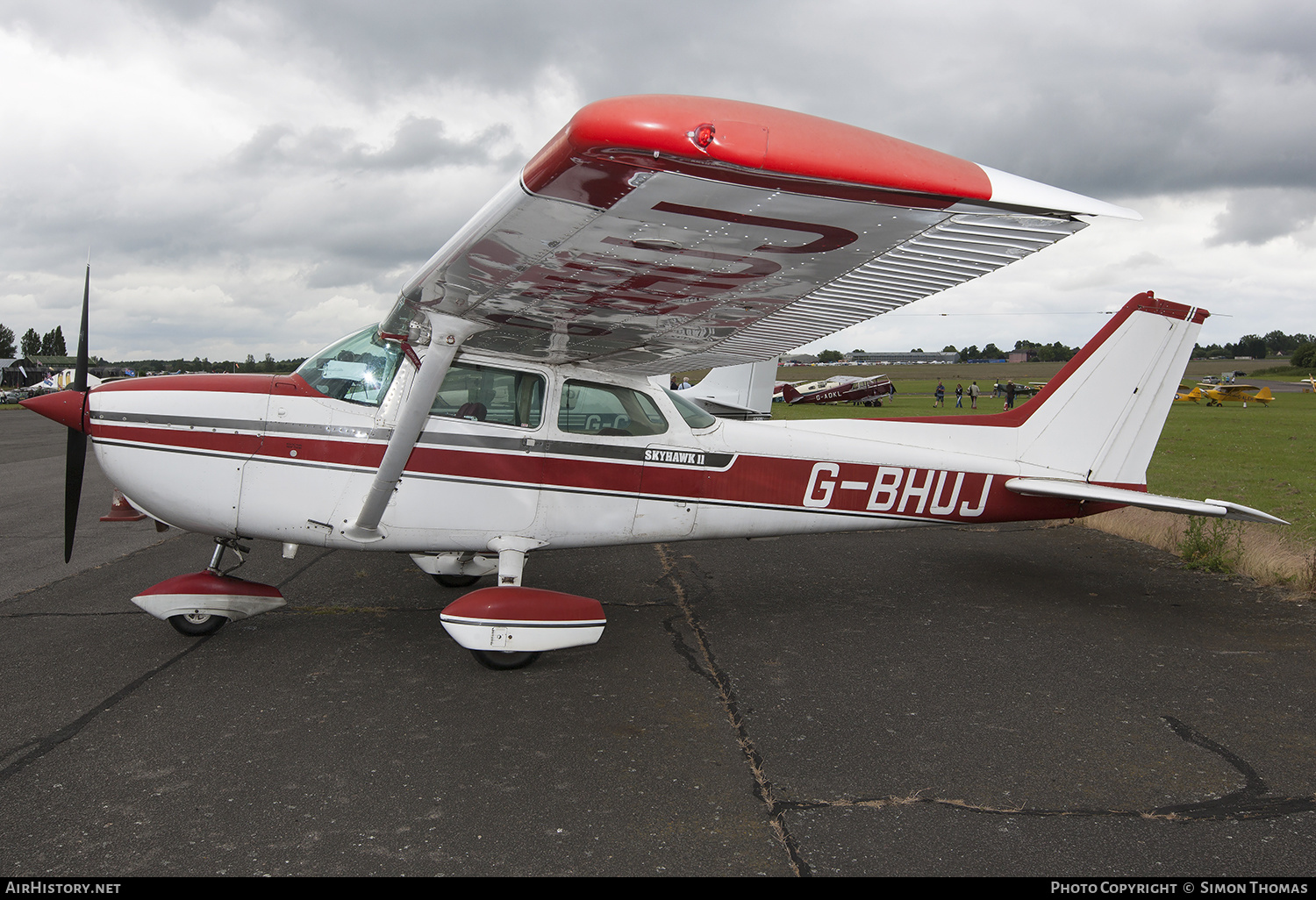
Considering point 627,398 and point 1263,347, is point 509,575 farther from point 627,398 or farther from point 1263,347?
point 1263,347

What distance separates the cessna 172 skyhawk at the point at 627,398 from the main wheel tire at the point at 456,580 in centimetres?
4

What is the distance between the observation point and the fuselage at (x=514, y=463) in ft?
14.5

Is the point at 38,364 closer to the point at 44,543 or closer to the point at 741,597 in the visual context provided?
the point at 44,543

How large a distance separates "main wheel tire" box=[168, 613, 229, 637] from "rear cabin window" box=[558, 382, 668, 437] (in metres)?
2.58

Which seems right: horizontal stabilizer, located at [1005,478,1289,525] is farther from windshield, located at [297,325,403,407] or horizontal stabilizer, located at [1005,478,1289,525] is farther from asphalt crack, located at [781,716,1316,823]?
windshield, located at [297,325,403,407]

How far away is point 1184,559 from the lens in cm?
693

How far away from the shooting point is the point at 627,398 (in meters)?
5.15

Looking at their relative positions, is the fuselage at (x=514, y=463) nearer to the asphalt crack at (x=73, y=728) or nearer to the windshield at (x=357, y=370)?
the windshield at (x=357, y=370)

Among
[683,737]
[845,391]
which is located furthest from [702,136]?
[845,391]

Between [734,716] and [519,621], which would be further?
[519,621]

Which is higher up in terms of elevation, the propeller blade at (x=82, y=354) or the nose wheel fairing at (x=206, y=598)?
the propeller blade at (x=82, y=354)

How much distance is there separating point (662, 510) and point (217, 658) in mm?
2927

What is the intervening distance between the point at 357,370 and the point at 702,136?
11.1 feet

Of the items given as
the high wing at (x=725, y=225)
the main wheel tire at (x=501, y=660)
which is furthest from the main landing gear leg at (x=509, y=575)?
the high wing at (x=725, y=225)
